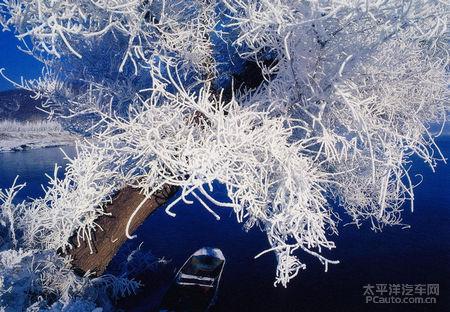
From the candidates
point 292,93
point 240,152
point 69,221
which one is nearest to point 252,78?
point 292,93

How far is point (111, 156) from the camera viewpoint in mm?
3338

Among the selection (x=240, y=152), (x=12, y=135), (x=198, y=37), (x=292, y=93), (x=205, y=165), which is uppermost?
(x=12, y=135)

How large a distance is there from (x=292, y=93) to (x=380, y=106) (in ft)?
3.21

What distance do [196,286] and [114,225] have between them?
428cm

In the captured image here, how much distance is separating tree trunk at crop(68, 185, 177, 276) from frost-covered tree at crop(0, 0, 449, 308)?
0.38ft

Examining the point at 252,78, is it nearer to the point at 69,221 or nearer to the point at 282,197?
the point at 282,197

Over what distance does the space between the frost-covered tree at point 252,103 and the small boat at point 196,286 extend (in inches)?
142

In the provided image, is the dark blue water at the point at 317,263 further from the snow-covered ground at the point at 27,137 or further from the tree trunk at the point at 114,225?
the snow-covered ground at the point at 27,137

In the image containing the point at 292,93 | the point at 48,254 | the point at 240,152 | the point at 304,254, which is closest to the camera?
the point at 240,152

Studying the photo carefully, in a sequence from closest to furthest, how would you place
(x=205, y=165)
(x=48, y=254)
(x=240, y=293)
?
1. (x=205, y=165)
2. (x=48, y=254)
3. (x=240, y=293)

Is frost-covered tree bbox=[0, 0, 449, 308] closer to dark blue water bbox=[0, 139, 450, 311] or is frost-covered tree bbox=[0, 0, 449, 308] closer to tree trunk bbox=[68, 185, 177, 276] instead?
tree trunk bbox=[68, 185, 177, 276]

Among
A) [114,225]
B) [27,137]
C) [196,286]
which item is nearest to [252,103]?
[114,225]

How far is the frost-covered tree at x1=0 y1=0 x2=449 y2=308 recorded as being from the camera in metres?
2.22

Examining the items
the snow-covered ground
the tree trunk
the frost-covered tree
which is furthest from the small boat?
the snow-covered ground
